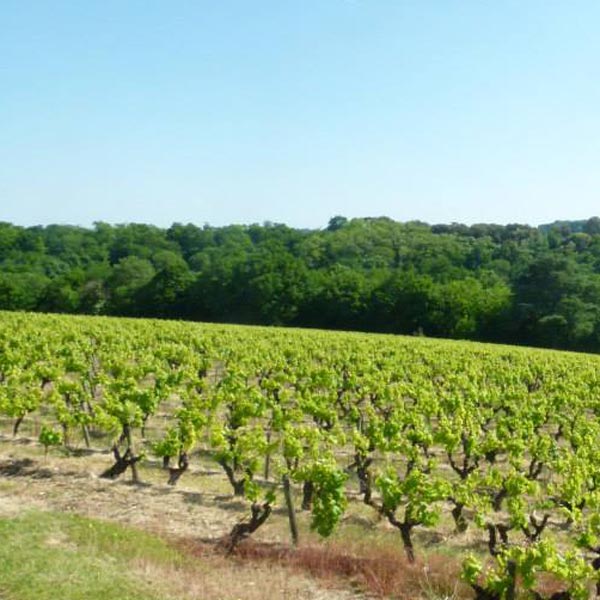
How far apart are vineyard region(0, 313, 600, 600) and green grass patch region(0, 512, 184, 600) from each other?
154 cm

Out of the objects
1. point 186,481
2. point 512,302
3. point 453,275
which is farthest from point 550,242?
point 186,481

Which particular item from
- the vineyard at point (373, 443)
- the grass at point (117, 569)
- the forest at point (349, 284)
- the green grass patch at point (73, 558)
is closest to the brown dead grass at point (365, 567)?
the grass at point (117, 569)

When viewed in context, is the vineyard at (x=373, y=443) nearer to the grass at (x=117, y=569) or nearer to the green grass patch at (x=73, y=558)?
the grass at (x=117, y=569)

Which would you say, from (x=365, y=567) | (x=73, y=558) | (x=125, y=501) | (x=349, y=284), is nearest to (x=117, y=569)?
(x=73, y=558)

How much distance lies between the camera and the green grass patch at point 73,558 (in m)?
8.43

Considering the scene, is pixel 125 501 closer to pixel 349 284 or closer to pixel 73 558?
pixel 73 558

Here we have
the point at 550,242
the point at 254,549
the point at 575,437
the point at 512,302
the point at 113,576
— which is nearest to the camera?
the point at 113,576

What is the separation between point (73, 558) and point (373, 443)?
6.81 metres

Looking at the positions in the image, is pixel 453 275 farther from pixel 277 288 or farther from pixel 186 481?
pixel 186 481

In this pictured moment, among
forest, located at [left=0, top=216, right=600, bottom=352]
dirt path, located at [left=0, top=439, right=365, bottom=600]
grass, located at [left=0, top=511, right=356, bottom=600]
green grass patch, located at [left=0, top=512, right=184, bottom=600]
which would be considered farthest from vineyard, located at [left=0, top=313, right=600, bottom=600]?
forest, located at [left=0, top=216, right=600, bottom=352]

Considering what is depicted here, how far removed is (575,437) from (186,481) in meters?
9.19

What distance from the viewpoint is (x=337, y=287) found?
2630 inches

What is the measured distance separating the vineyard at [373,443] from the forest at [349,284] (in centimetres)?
2984

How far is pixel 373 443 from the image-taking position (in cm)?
1427
